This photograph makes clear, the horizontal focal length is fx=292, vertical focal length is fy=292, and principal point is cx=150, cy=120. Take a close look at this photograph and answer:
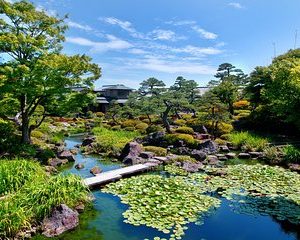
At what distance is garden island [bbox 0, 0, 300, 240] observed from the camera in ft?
27.9

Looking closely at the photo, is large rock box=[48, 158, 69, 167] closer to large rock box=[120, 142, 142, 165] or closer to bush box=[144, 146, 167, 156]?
large rock box=[120, 142, 142, 165]

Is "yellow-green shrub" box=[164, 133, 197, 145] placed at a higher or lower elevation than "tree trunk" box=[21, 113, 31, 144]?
lower

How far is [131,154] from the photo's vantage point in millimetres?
17469

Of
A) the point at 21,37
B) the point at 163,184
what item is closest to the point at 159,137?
the point at 163,184

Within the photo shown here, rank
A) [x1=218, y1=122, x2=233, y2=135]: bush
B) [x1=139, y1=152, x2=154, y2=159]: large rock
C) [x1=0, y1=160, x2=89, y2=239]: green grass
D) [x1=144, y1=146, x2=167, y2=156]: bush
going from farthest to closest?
[x1=218, y1=122, x2=233, y2=135]: bush < [x1=144, y1=146, x2=167, y2=156]: bush < [x1=139, y1=152, x2=154, y2=159]: large rock < [x1=0, y1=160, x2=89, y2=239]: green grass

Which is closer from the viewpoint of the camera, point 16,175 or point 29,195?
point 29,195

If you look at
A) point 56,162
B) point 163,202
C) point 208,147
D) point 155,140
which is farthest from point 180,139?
point 163,202

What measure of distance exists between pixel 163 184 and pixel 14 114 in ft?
34.3

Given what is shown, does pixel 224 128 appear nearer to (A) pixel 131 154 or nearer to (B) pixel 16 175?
(A) pixel 131 154

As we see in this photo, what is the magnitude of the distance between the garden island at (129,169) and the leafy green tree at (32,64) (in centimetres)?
5

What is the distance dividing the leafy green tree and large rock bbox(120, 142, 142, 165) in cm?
467

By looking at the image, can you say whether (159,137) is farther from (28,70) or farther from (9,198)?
(9,198)

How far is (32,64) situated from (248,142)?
1509cm

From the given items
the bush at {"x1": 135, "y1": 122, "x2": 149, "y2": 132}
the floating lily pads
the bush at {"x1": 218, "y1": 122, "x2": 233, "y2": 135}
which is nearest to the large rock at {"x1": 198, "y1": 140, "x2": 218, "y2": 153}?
the bush at {"x1": 218, "y1": 122, "x2": 233, "y2": 135}
